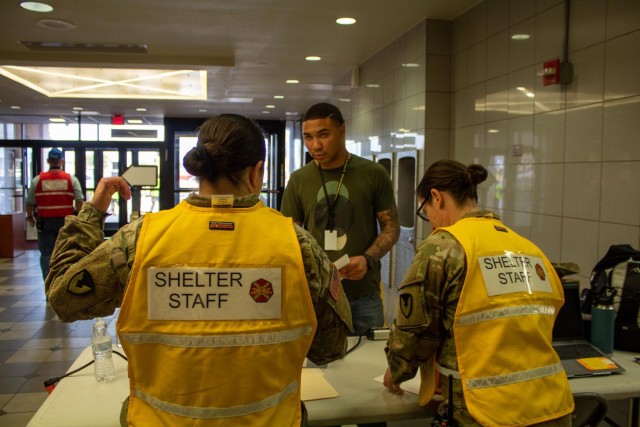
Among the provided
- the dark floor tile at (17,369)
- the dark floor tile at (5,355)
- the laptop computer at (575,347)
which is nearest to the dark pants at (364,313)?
the laptop computer at (575,347)

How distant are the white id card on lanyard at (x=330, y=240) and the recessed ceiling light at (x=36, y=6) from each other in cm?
320

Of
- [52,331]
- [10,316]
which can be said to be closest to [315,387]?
[52,331]

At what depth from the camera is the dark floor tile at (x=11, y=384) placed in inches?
135

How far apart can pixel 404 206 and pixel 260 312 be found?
4.02m

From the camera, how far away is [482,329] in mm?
1351

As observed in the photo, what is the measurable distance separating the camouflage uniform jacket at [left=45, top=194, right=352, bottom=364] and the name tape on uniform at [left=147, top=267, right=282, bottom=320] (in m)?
0.09

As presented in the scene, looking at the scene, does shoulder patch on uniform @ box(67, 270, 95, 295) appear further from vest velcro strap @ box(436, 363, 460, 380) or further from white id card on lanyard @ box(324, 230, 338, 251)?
white id card on lanyard @ box(324, 230, 338, 251)

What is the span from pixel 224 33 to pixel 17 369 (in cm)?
332

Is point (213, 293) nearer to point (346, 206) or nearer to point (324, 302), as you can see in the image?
point (324, 302)

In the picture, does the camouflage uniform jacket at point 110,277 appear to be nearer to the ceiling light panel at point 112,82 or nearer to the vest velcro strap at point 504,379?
the vest velcro strap at point 504,379

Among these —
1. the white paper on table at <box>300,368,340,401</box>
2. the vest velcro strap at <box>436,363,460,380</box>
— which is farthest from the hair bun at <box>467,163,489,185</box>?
the white paper on table at <box>300,368,340,401</box>

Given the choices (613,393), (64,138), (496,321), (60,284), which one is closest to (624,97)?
(613,393)

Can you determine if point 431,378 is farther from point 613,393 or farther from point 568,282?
point 568,282

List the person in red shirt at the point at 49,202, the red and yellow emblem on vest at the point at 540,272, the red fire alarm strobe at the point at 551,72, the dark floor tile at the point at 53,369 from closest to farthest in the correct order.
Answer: the red and yellow emblem on vest at the point at 540,272 < the red fire alarm strobe at the point at 551,72 < the dark floor tile at the point at 53,369 < the person in red shirt at the point at 49,202
